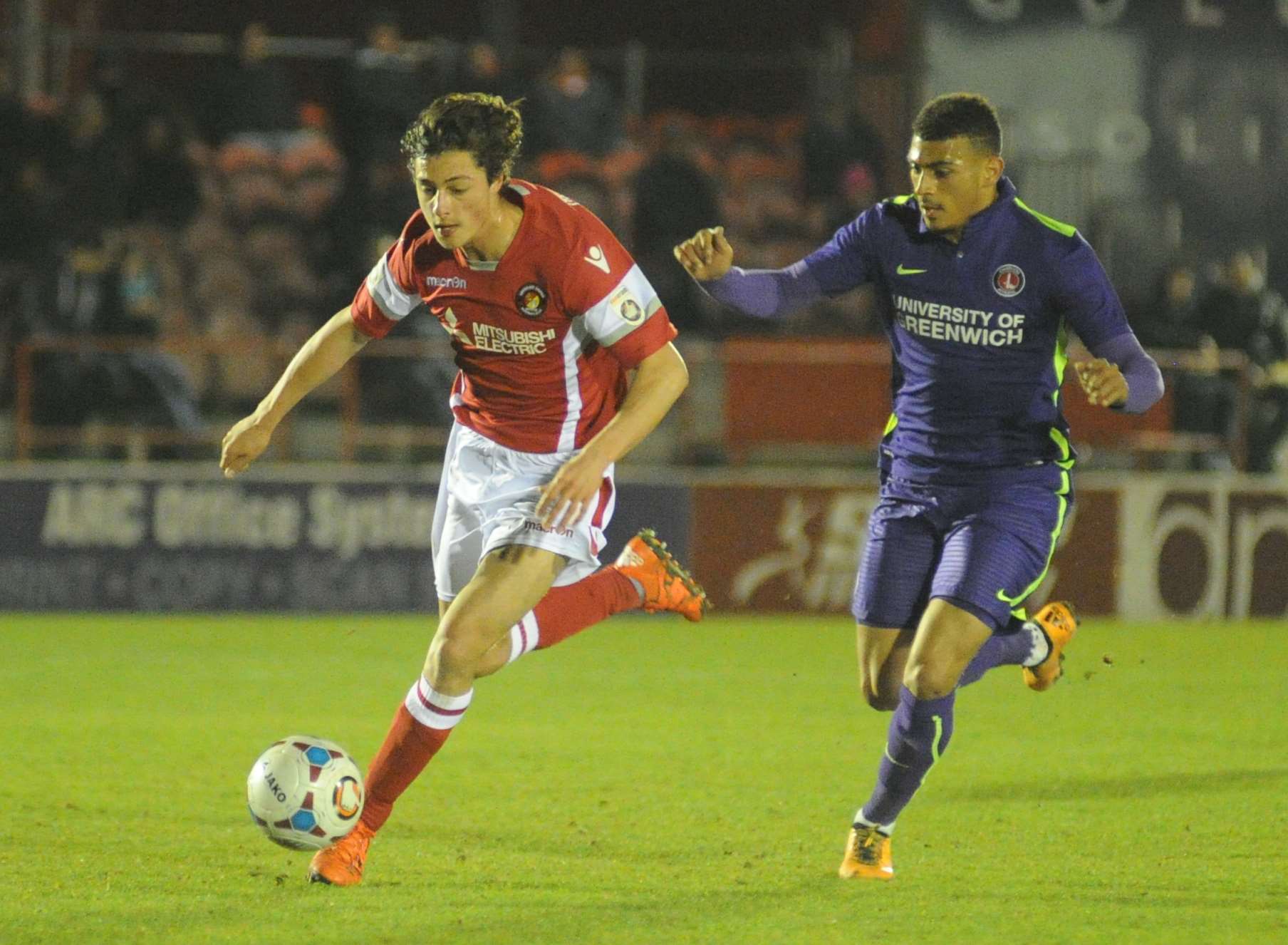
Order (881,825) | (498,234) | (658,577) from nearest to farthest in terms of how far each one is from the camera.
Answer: (498,234) → (881,825) → (658,577)

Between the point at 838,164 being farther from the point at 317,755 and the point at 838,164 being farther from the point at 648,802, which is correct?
the point at 317,755

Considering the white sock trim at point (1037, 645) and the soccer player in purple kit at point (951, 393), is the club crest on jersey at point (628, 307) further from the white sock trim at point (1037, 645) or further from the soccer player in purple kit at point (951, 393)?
the white sock trim at point (1037, 645)

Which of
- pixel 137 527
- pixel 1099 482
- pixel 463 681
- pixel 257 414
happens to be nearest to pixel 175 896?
pixel 463 681

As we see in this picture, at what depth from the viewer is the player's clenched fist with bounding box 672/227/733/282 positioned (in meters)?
5.51

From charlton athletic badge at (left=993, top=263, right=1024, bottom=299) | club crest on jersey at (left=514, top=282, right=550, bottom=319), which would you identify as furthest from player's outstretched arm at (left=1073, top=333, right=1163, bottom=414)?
club crest on jersey at (left=514, top=282, right=550, bottom=319)

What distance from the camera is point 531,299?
206 inches

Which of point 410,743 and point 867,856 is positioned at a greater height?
point 410,743

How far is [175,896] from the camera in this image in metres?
4.91

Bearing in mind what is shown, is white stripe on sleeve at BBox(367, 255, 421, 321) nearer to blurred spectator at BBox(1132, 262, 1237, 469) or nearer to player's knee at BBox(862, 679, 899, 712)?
player's knee at BBox(862, 679, 899, 712)

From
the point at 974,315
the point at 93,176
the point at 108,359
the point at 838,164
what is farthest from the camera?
the point at 838,164

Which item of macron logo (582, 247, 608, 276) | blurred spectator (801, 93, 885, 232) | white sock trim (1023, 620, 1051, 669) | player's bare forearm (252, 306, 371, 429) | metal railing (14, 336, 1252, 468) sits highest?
blurred spectator (801, 93, 885, 232)

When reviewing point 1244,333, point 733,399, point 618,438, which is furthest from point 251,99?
point 618,438

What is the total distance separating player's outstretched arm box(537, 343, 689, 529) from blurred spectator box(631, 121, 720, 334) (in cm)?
904

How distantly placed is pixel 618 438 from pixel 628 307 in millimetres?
446
